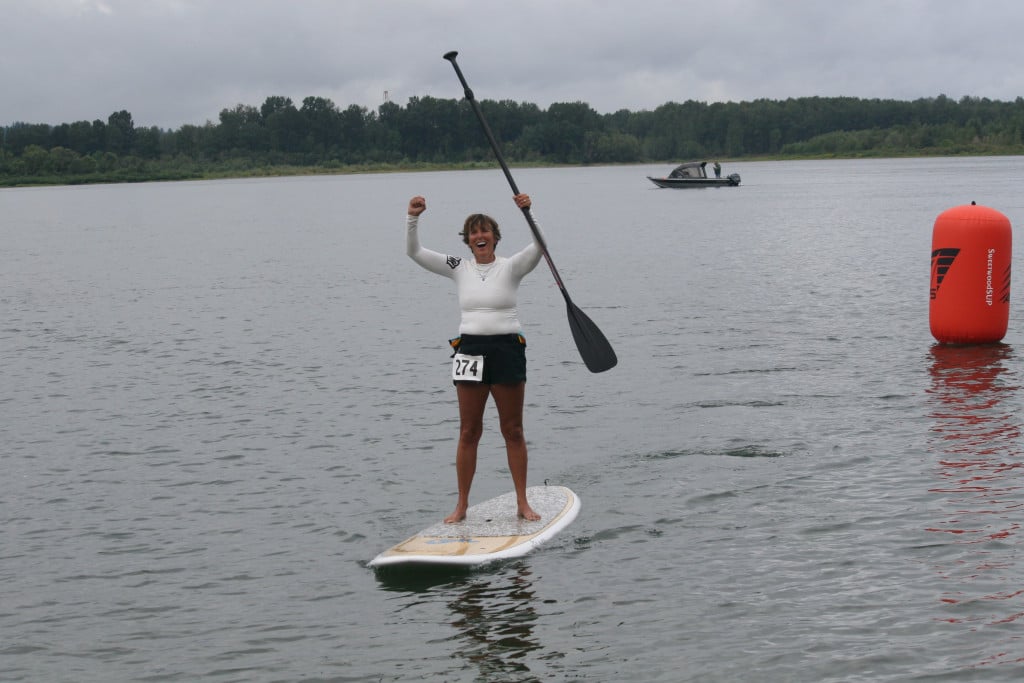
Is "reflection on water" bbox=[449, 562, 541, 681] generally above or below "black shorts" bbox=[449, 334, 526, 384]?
below

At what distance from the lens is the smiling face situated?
9.30 metres

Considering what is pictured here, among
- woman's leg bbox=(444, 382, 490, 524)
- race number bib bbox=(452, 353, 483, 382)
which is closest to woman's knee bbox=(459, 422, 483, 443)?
woman's leg bbox=(444, 382, 490, 524)

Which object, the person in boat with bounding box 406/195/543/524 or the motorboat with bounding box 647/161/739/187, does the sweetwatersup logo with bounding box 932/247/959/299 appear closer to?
the person in boat with bounding box 406/195/543/524

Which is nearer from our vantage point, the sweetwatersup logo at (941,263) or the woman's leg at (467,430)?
the woman's leg at (467,430)

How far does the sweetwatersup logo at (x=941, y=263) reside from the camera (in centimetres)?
1778

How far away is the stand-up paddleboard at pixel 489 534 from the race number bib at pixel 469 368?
1304mm

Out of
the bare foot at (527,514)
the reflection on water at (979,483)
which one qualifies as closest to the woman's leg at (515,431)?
the bare foot at (527,514)

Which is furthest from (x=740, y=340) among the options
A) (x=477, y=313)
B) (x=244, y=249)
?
(x=244, y=249)

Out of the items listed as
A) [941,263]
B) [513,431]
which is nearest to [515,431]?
[513,431]

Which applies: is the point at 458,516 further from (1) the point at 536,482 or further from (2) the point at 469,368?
(1) the point at 536,482

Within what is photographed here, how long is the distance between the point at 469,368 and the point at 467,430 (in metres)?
0.61

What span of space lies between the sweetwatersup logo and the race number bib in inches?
433

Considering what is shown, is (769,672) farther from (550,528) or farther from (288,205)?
(288,205)

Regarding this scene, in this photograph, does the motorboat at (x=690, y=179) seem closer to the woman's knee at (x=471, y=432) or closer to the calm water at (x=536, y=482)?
the calm water at (x=536, y=482)
